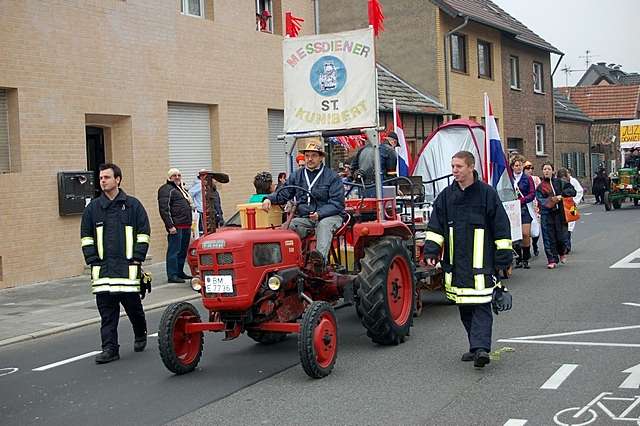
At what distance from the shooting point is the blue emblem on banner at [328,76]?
9594 millimetres

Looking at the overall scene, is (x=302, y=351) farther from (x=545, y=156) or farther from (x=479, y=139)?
(x=545, y=156)

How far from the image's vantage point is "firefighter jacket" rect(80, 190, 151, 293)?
8812mm

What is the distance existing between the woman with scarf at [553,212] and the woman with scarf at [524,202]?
19 cm

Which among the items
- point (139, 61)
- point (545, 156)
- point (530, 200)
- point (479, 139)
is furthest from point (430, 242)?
point (545, 156)

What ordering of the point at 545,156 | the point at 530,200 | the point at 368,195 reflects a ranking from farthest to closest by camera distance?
the point at 545,156, the point at 530,200, the point at 368,195

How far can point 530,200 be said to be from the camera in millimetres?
15250

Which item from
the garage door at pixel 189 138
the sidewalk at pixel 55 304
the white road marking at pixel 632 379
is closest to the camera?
the white road marking at pixel 632 379

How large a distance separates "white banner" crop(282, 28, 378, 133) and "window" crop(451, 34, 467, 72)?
22.5m

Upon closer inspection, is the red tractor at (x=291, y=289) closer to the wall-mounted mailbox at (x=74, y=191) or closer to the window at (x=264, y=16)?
the wall-mounted mailbox at (x=74, y=191)

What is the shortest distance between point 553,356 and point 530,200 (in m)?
7.62

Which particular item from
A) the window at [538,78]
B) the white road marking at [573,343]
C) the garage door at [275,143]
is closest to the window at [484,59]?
the window at [538,78]

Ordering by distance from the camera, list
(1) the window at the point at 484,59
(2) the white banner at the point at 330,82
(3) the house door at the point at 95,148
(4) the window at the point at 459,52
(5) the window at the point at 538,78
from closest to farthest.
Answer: (2) the white banner at the point at 330,82, (3) the house door at the point at 95,148, (4) the window at the point at 459,52, (1) the window at the point at 484,59, (5) the window at the point at 538,78

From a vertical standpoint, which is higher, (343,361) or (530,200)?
(530,200)

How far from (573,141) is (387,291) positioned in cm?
3896
